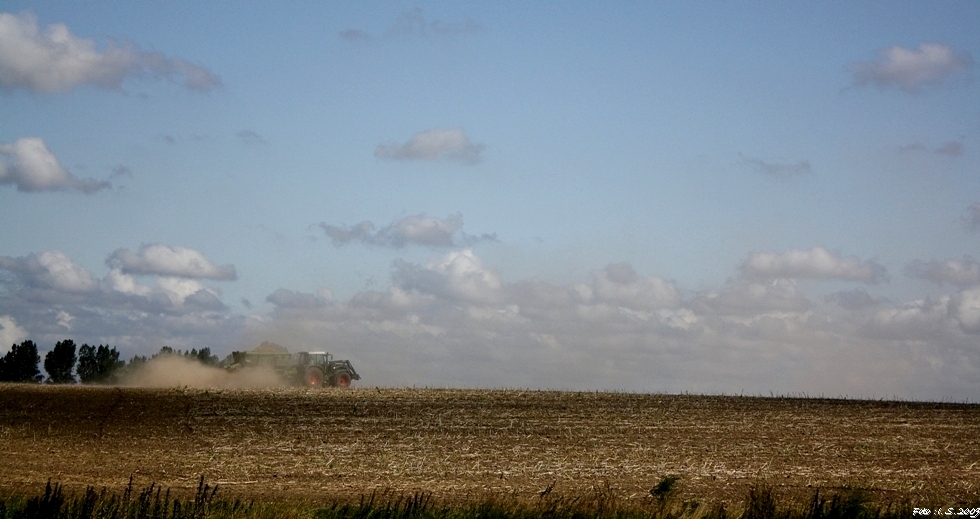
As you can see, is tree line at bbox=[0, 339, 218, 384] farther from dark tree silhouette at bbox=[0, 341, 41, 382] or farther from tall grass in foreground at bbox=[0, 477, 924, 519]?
tall grass in foreground at bbox=[0, 477, 924, 519]

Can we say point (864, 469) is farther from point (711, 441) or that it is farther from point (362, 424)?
point (362, 424)

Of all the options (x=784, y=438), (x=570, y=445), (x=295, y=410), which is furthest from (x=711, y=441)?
(x=295, y=410)

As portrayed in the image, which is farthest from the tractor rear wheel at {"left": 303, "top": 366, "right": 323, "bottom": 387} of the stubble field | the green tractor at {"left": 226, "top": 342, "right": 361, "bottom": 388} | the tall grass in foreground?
the tall grass in foreground

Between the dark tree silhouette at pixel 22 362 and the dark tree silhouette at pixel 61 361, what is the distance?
150cm

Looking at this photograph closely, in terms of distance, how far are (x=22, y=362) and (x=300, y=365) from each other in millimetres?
37826

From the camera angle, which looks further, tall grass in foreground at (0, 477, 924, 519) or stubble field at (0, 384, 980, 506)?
stubble field at (0, 384, 980, 506)

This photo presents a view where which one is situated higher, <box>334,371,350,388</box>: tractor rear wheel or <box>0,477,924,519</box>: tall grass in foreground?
<box>334,371,350,388</box>: tractor rear wheel

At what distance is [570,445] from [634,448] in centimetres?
198

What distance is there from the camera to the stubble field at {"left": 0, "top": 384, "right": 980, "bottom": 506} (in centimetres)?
2473

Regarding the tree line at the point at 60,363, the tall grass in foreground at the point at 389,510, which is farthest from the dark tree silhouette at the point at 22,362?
the tall grass in foreground at the point at 389,510

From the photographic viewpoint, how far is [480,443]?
3047 cm

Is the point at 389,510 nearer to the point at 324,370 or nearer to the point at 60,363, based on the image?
the point at 324,370

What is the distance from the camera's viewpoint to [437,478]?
25141mm

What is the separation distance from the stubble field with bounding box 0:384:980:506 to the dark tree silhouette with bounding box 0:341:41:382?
123 feet
